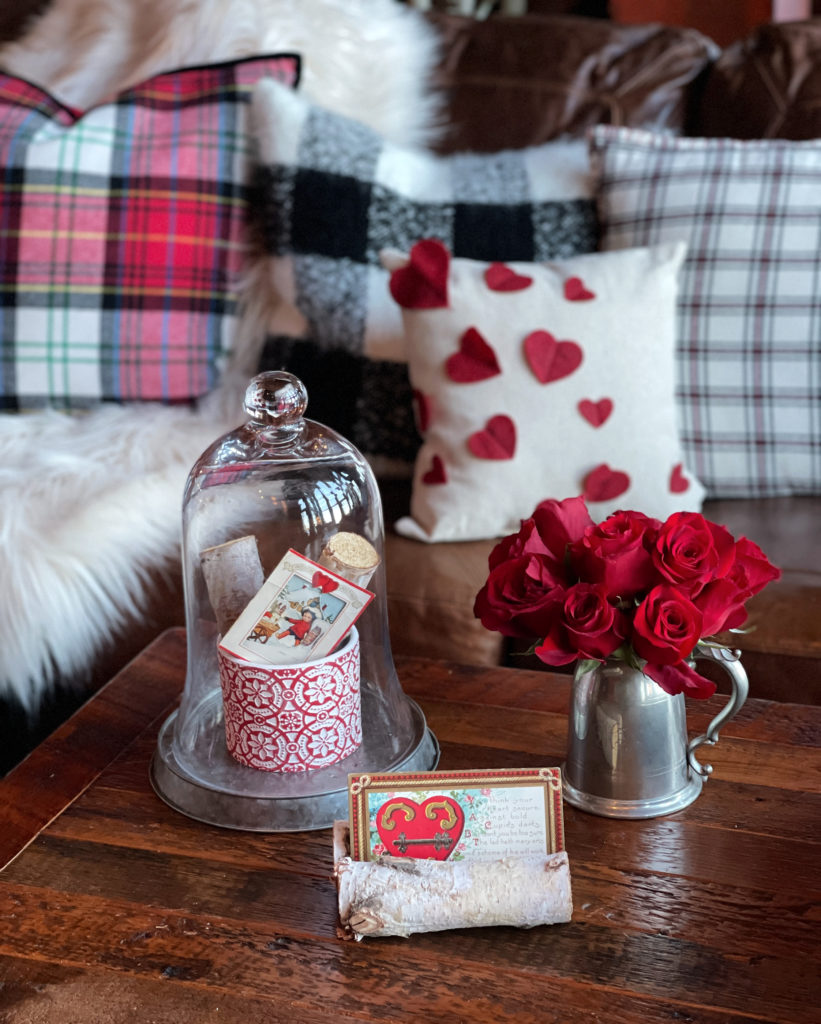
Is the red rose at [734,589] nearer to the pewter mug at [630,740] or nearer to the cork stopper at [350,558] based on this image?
the pewter mug at [630,740]

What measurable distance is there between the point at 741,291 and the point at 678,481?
1.01 feet

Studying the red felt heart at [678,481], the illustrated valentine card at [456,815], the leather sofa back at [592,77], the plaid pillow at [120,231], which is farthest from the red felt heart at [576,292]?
the illustrated valentine card at [456,815]

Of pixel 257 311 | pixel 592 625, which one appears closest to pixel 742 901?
pixel 592 625

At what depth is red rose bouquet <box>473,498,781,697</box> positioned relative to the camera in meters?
0.70

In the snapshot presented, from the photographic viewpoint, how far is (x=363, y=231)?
154 cm

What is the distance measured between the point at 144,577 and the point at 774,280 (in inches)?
37.8

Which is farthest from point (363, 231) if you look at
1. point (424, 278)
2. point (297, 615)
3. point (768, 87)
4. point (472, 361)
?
point (297, 615)

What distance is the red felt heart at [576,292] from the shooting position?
137 cm

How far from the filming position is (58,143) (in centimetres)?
159

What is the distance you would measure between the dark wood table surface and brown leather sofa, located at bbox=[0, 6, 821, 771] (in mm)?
385

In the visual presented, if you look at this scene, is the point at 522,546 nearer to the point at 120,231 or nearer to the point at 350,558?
the point at 350,558

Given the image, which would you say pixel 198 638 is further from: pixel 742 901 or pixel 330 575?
pixel 742 901

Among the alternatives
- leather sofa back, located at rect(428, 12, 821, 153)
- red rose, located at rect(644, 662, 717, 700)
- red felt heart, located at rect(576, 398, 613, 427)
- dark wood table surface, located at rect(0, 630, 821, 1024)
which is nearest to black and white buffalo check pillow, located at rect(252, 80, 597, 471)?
leather sofa back, located at rect(428, 12, 821, 153)

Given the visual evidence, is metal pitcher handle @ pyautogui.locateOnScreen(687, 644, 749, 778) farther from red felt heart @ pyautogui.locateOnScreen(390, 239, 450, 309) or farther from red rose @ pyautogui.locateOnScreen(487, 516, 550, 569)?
red felt heart @ pyautogui.locateOnScreen(390, 239, 450, 309)
